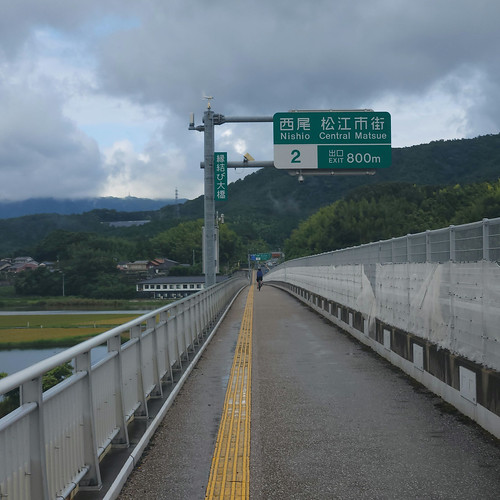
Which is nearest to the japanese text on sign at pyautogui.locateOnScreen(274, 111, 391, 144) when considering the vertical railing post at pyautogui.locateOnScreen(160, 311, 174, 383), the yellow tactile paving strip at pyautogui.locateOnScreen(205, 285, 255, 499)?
the yellow tactile paving strip at pyautogui.locateOnScreen(205, 285, 255, 499)

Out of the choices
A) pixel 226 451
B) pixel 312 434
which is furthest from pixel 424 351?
pixel 226 451

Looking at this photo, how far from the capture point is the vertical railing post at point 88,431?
17.5ft

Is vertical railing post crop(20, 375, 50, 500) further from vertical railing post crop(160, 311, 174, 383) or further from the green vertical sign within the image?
the green vertical sign

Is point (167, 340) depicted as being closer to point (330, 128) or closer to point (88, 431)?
point (88, 431)

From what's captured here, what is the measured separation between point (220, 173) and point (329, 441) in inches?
719

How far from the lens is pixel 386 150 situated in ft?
80.3

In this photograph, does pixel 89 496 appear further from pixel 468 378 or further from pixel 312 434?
pixel 468 378

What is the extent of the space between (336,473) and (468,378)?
9.28 ft

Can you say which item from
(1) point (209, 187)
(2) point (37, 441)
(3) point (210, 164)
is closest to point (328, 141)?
(3) point (210, 164)

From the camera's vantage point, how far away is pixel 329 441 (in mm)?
7152

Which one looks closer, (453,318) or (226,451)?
(226,451)

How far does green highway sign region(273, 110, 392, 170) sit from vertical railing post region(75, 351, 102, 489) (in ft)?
63.7

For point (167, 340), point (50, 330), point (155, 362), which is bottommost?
point (50, 330)

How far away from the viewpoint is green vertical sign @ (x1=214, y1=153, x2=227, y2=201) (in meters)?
24.5
